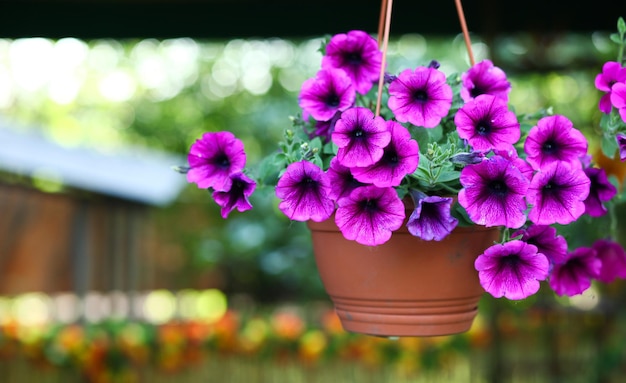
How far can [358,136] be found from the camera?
0.75 m

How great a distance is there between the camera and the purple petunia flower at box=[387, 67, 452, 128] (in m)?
0.79

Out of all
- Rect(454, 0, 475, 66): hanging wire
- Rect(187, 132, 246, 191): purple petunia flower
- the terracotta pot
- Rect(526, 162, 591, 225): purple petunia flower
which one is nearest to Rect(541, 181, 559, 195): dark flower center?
Rect(526, 162, 591, 225): purple petunia flower

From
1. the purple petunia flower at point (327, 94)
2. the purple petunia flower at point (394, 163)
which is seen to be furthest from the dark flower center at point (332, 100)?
the purple petunia flower at point (394, 163)

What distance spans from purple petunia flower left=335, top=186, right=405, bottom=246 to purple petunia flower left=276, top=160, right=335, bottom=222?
23 millimetres

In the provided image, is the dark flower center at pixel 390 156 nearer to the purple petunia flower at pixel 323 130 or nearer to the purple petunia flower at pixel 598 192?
the purple petunia flower at pixel 323 130

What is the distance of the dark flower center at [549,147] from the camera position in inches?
31.9

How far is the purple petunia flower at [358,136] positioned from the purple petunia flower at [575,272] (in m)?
0.31

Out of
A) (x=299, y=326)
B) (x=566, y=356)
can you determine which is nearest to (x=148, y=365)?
(x=299, y=326)

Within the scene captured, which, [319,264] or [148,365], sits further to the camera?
[148,365]

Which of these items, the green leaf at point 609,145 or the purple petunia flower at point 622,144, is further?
the green leaf at point 609,145

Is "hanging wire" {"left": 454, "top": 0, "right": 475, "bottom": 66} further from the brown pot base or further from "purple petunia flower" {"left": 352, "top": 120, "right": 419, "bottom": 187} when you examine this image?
the brown pot base

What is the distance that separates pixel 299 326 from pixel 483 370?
85 centimetres

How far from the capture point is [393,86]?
79 cm

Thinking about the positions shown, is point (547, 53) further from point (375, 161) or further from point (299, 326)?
point (375, 161)
